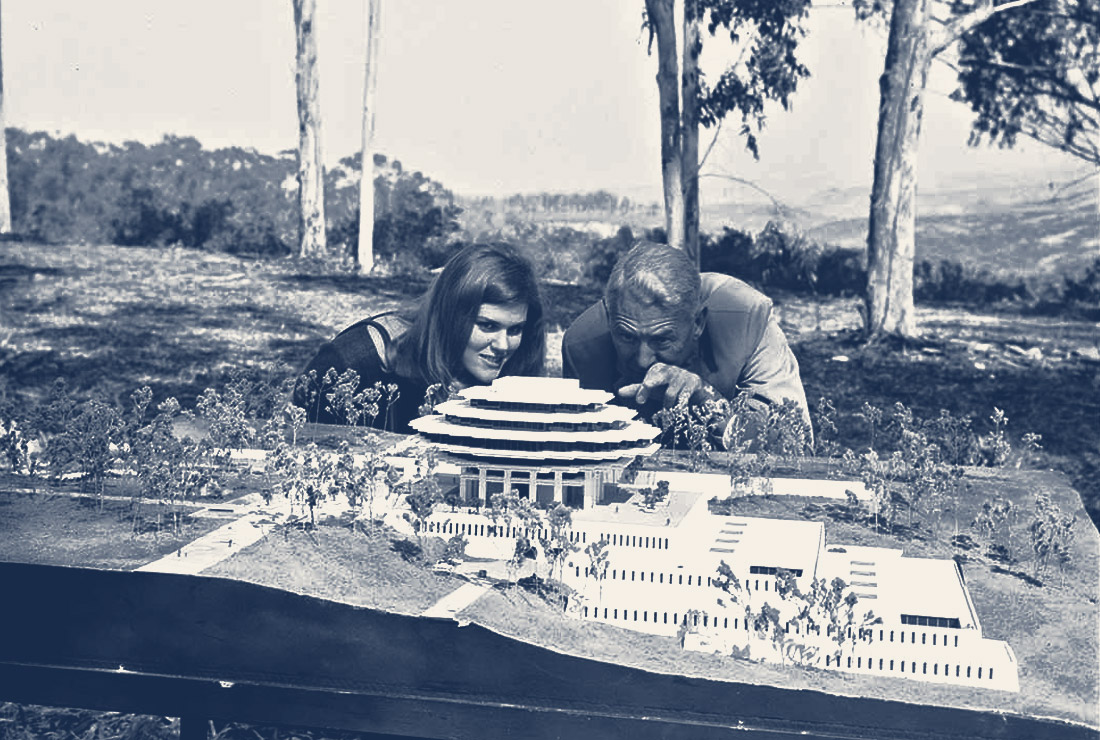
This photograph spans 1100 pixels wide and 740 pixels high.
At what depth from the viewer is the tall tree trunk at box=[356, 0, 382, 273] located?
9664 mm

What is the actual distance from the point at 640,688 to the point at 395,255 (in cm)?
466

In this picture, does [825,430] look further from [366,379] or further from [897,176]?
[366,379]

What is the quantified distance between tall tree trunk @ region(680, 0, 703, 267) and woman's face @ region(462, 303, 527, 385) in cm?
147

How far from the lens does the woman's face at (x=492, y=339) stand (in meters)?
8.55

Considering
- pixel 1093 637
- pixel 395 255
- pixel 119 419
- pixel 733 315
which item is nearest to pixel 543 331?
pixel 733 315

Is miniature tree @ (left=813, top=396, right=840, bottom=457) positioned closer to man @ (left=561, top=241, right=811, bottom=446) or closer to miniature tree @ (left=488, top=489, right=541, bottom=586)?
man @ (left=561, top=241, right=811, bottom=446)

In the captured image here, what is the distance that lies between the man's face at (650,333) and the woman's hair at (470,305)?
47cm

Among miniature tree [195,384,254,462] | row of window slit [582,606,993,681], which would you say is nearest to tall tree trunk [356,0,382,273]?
miniature tree [195,384,254,462]

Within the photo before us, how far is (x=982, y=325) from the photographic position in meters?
9.45

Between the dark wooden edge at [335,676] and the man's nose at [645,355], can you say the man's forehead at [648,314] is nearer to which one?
the man's nose at [645,355]

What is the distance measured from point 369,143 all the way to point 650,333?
252cm

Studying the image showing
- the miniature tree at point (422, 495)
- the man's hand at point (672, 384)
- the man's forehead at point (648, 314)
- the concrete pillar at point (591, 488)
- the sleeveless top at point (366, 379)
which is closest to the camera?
the miniature tree at point (422, 495)

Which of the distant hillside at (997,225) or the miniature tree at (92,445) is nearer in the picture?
the miniature tree at (92,445)

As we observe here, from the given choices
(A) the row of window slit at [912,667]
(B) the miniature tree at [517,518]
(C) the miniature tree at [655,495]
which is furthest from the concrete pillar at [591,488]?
(A) the row of window slit at [912,667]
